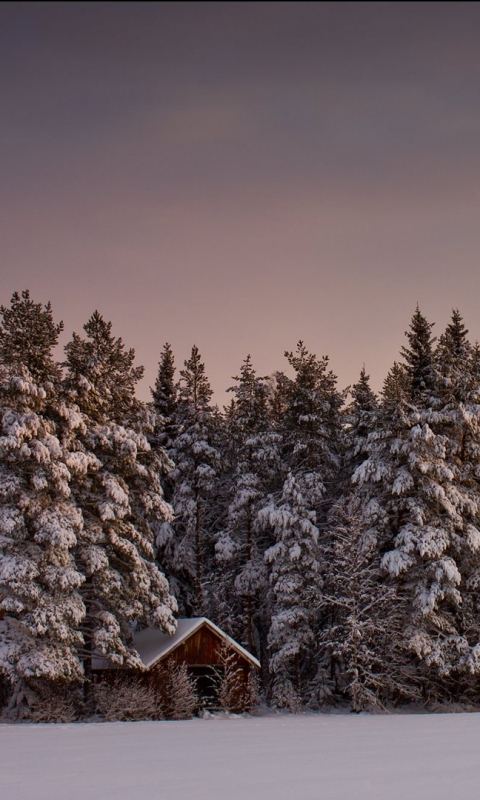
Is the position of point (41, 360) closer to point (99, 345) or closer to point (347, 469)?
point (99, 345)

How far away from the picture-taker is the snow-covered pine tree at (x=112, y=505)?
100 feet

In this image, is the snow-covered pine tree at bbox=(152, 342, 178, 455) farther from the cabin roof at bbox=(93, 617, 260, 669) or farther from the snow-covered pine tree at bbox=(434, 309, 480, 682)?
the snow-covered pine tree at bbox=(434, 309, 480, 682)

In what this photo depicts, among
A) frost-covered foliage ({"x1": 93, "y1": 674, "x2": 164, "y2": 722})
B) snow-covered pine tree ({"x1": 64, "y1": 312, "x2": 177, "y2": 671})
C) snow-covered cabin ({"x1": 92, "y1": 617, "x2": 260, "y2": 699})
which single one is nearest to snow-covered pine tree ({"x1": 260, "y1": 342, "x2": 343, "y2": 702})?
snow-covered cabin ({"x1": 92, "y1": 617, "x2": 260, "y2": 699})

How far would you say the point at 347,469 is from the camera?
143ft

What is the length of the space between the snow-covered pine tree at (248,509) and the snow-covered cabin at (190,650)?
5.12 m

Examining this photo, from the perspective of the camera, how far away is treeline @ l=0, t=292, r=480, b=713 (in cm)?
2877

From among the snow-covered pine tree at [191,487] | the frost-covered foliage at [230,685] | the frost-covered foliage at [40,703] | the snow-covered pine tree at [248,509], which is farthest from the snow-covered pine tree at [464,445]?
the frost-covered foliage at [40,703]

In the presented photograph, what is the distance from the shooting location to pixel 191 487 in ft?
136

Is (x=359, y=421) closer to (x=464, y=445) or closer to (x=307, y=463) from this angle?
(x=307, y=463)

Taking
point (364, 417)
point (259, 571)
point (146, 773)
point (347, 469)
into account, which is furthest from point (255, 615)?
point (146, 773)

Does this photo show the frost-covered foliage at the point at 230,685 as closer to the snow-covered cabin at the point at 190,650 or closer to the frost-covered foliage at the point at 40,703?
the snow-covered cabin at the point at 190,650

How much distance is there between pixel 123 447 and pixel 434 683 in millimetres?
16792

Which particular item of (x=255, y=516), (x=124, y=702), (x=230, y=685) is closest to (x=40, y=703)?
(x=124, y=702)

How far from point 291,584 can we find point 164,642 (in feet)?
21.3
